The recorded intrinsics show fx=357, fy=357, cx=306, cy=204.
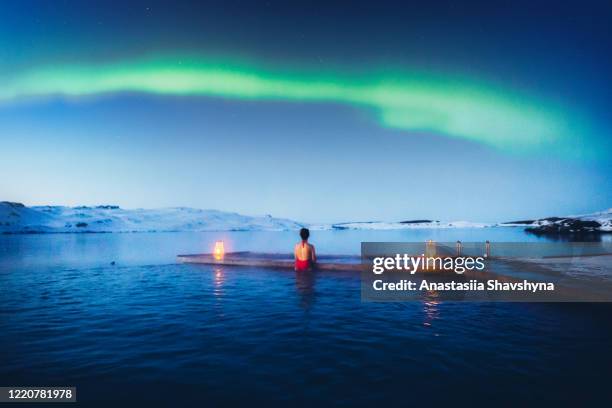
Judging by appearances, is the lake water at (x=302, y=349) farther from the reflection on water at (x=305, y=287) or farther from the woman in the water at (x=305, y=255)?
the woman in the water at (x=305, y=255)

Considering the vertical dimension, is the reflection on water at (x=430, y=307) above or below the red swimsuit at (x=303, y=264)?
below

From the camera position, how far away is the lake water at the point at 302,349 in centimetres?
583

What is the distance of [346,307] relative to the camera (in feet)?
39.7

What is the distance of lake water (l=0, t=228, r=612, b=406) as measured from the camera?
5.83 meters

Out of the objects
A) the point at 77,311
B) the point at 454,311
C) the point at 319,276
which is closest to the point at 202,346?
the point at 77,311

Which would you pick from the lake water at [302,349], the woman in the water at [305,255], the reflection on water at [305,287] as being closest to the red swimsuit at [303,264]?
the woman in the water at [305,255]

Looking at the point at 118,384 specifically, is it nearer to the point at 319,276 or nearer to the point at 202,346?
the point at 202,346

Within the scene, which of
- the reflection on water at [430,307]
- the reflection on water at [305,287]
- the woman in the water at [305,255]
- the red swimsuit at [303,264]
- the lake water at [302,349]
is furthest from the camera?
the red swimsuit at [303,264]

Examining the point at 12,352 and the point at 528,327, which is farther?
the point at 528,327

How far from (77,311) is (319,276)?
36.4 feet

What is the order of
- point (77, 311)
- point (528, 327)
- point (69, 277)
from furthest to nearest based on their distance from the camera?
point (69, 277) < point (77, 311) < point (528, 327)

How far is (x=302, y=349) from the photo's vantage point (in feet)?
25.9

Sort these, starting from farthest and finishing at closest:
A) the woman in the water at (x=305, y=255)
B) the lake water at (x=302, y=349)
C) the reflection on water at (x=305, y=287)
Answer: the woman in the water at (x=305, y=255)
the reflection on water at (x=305, y=287)
the lake water at (x=302, y=349)

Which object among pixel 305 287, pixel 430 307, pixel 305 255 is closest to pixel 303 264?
pixel 305 255
